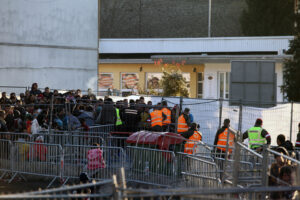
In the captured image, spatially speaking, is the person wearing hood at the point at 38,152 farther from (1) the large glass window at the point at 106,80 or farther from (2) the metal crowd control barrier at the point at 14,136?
(1) the large glass window at the point at 106,80

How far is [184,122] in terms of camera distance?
18.3m

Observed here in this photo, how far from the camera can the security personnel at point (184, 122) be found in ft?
60.0

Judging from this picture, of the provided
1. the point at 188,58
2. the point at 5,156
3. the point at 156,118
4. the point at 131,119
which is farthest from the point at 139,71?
the point at 5,156

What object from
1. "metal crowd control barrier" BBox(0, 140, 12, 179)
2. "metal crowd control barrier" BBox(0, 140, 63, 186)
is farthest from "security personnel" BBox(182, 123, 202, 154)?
"metal crowd control barrier" BBox(0, 140, 12, 179)

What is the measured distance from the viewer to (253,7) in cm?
5466

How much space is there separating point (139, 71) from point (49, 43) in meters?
14.5

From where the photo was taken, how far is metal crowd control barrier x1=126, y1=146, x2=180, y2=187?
1313cm

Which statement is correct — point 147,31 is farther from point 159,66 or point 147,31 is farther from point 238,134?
point 238,134

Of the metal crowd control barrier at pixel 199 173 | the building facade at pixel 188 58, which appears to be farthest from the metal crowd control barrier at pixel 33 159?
the building facade at pixel 188 58

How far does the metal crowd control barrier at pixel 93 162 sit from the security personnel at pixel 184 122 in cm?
406

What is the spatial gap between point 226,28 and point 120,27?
10.5 meters

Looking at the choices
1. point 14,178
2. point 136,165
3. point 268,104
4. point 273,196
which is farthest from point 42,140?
point 273,196

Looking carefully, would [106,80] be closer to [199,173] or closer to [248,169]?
[199,173]

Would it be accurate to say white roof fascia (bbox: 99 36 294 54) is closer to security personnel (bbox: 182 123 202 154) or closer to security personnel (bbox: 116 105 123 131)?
security personnel (bbox: 116 105 123 131)
